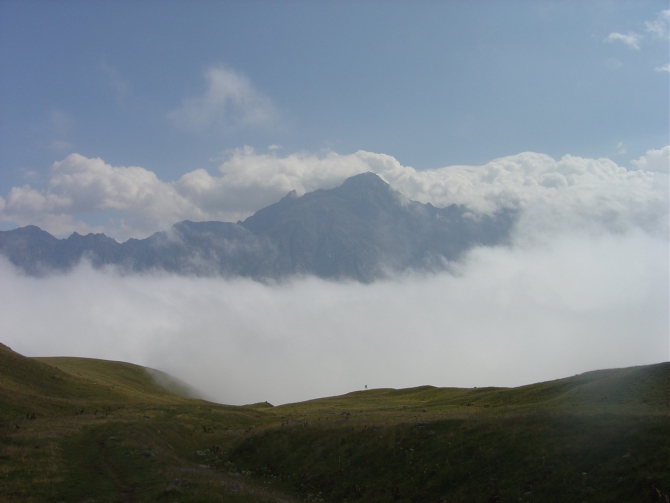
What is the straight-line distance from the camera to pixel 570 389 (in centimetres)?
5519

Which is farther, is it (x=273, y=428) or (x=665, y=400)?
(x=273, y=428)

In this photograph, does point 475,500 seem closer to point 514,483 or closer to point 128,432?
point 514,483

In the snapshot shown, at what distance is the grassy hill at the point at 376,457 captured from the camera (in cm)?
2228

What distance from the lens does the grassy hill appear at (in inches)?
877

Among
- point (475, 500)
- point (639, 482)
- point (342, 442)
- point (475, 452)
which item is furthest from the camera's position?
point (342, 442)

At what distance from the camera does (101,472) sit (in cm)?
3109

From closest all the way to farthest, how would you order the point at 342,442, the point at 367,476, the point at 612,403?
the point at 367,476 < the point at 342,442 < the point at 612,403

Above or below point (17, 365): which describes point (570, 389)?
below

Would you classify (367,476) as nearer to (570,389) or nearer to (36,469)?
(36,469)

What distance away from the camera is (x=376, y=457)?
31422 mm

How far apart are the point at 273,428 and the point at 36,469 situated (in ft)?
74.5

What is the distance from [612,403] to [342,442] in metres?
28.3

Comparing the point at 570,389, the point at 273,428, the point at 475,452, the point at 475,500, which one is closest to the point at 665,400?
the point at 570,389

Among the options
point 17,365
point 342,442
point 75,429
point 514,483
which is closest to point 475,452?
point 514,483
